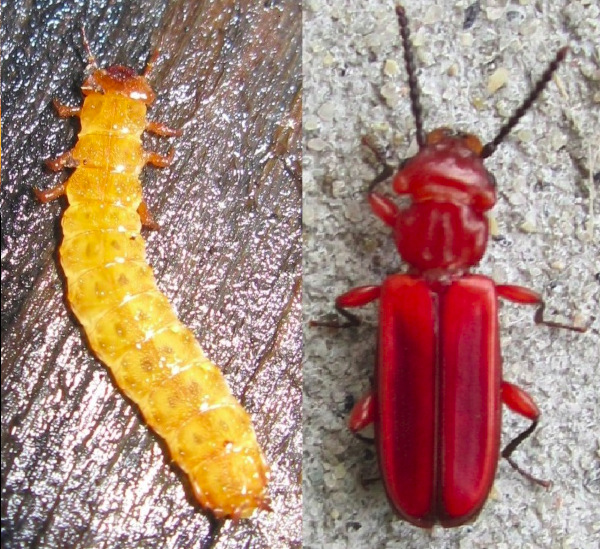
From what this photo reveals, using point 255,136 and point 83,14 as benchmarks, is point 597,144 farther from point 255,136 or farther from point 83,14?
point 83,14

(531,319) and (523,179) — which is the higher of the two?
(523,179)

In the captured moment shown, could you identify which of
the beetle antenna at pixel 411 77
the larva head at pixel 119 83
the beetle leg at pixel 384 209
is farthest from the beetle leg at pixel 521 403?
the larva head at pixel 119 83

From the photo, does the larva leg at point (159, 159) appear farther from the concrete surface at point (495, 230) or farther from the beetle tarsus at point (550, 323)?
the beetle tarsus at point (550, 323)

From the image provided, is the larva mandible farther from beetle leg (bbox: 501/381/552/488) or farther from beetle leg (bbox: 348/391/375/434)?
beetle leg (bbox: 501/381/552/488)

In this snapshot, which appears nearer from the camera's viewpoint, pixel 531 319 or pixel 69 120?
pixel 69 120

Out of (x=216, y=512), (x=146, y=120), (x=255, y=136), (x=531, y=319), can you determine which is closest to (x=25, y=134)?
(x=146, y=120)

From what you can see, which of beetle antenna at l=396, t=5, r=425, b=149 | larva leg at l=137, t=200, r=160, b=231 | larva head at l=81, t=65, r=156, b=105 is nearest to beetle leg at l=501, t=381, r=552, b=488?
beetle antenna at l=396, t=5, r=425, b=149
